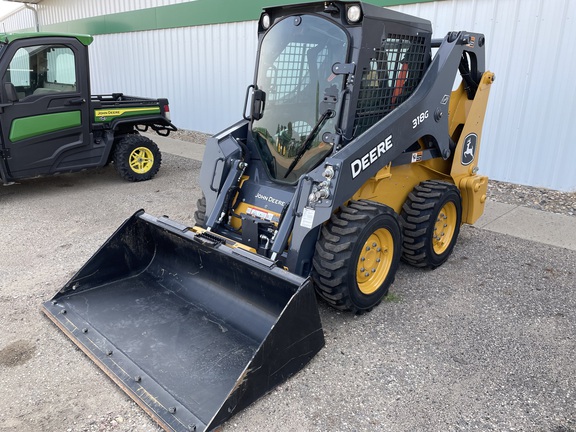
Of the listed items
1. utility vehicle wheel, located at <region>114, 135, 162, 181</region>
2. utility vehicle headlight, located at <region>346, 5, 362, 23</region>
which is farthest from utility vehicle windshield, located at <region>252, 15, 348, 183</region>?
utility vehicle wheel, located at <region>114, 135, 162, 181</region>

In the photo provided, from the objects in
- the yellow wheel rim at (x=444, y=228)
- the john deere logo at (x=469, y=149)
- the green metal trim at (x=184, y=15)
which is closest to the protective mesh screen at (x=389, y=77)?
the john deere logo at (x=469, y=149)

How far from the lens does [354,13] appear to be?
10.4 feet

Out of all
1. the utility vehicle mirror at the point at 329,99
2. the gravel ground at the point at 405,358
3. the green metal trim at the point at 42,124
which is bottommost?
the gravel ground at the point at 405,358

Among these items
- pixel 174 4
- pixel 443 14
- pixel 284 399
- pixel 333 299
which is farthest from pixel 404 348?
pixel 174 4

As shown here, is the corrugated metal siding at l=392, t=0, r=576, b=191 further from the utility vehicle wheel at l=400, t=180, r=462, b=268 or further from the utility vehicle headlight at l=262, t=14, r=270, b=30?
the utility vehicle headlight at l=262, t=14, r=270, b=30

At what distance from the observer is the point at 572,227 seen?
526 cm

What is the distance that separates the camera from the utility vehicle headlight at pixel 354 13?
3146 mm

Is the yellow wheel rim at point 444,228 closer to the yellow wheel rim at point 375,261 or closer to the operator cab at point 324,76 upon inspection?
the yellow wheel rim at point 375,261

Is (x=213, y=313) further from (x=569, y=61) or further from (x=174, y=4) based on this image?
(x=174, y=4)

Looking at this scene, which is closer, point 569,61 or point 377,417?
point 377,417

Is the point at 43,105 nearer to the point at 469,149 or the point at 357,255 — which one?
the point at 357,255

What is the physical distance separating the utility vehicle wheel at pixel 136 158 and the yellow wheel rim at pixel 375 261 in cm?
473

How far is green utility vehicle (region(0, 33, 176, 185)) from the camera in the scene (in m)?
5.80

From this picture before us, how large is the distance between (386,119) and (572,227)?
10.5ft
